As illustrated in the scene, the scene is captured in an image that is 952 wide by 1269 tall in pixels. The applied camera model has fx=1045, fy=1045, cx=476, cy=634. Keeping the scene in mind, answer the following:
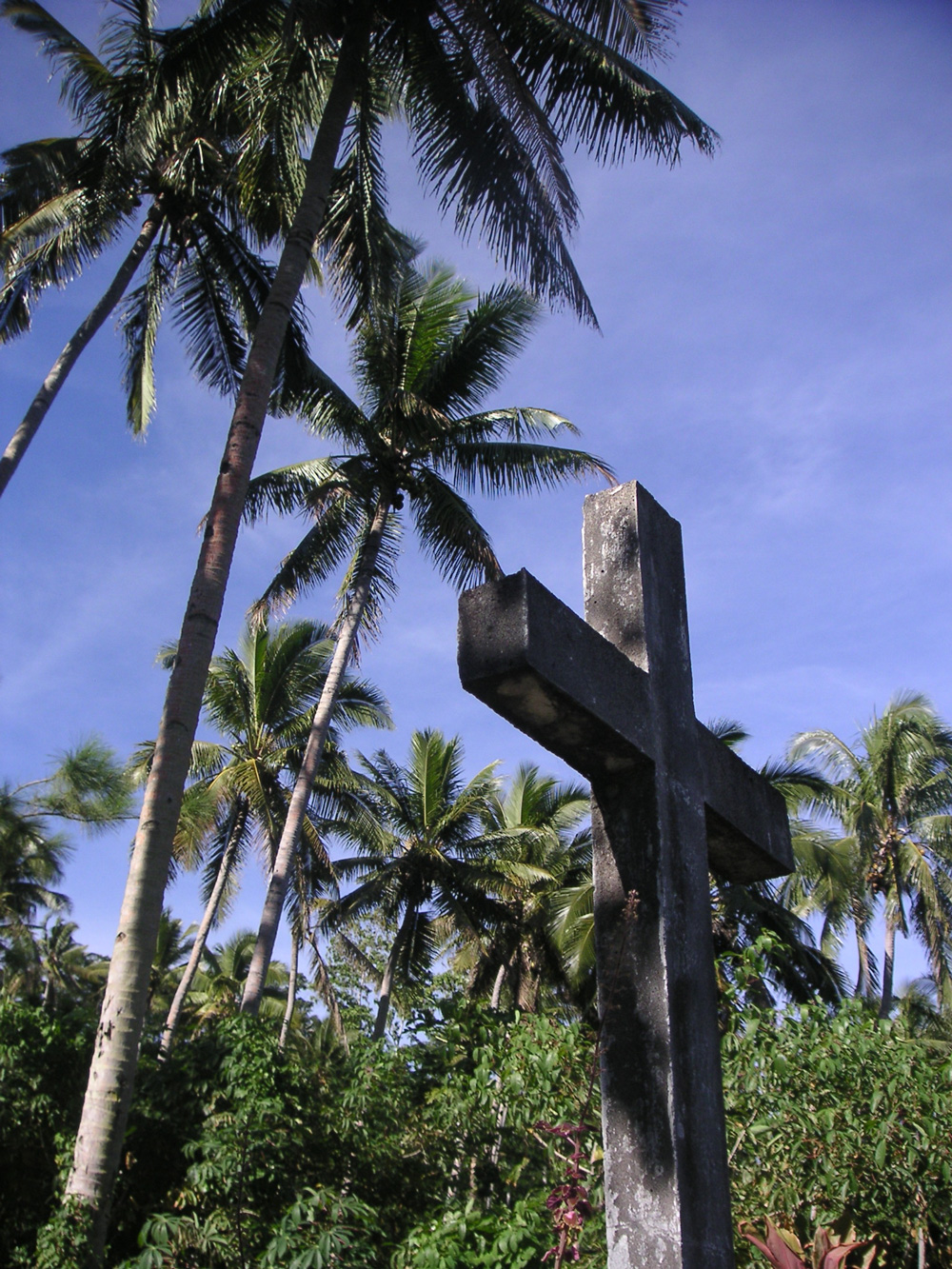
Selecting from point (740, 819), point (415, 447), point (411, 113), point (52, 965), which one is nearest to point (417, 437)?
point (415, 447)

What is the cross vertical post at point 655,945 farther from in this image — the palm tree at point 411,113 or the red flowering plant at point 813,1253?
Answer: the palm tree at point 411,113

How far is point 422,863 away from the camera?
23.2 m

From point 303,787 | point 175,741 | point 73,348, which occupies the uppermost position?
point 73,348

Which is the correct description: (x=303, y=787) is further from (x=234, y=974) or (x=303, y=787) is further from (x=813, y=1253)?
(x=234, y=974)

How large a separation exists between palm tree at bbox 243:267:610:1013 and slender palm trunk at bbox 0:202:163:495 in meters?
3.44

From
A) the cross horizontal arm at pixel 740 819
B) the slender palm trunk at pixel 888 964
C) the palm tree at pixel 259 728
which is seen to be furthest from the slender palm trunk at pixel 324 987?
the cross horizontal arm at pixel 740 819

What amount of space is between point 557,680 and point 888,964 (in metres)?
24.1

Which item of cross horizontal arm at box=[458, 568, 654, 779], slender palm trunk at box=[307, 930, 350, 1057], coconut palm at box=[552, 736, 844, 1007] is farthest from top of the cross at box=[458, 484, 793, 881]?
slender palm trunk at box=[307, 930, 350, 1057]

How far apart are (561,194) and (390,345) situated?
241 inches

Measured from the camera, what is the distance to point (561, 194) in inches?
364

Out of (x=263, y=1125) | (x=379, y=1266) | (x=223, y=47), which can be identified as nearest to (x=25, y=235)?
(x=223, y=47)

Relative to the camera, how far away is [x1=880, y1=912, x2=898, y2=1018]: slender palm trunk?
73.5 ft

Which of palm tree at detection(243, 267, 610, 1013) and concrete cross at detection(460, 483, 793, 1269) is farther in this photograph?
palm tree at detection(243, 267, 610, 1013)

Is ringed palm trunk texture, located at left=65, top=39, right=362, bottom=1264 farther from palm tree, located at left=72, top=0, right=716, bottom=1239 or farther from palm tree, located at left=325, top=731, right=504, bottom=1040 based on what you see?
palm tree, located at left=325, top=731, right=504, bottom=1040
